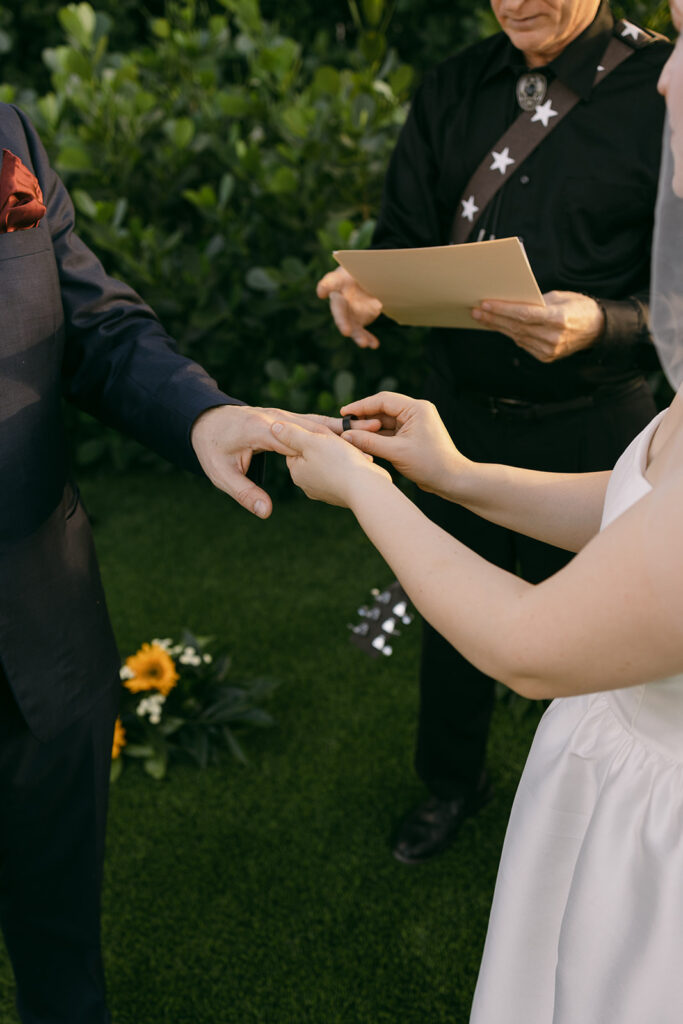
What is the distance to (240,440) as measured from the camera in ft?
5.05

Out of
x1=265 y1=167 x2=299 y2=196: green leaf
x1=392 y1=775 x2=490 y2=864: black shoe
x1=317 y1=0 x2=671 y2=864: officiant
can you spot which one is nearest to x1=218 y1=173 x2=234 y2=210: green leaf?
x1=265 y1=167 x2=299 y2=196: green leaf

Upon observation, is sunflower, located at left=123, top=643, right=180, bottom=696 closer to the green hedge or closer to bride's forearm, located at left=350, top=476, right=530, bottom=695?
the green hedge

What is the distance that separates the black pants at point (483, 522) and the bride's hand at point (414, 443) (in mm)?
652

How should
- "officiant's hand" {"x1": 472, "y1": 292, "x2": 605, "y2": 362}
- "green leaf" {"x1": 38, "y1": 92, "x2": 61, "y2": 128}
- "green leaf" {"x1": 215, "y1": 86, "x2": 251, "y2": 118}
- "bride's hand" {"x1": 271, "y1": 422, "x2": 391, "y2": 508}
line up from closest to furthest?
1. "bride's hand" {"x1": 271, "y1": 422, "x2": 391, "y2": 508}
2. "officiant's hand" {"x1": 472, "y1": 292, "x2": 605, "y2": 362}
3. "green leaf" {"x1": 215, "y1": 86, "x2": 251, "y2": 118}
4. "green leaf" {"x1": 38, "y1": 92, "x2": 61, "y2": 128}

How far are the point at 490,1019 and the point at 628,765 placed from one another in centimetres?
49

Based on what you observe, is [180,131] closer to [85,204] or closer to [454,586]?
[85,204]

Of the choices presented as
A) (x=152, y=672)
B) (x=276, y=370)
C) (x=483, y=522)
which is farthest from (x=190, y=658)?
(x=276, y=370)

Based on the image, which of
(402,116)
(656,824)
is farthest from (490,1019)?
(402,116)

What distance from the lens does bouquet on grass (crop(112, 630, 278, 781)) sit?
2924 millimetres

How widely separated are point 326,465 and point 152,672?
6.10 feet

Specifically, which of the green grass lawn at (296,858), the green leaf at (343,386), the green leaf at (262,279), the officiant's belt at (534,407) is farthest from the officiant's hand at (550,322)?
the green leaf at (262,279)

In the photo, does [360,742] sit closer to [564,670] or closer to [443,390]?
[443,390]

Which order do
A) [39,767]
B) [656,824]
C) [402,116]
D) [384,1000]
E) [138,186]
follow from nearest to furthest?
[656,824] → [39,767] → [384,1000] → [402,116] → [138,186]

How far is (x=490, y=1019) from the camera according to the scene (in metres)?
1.38
